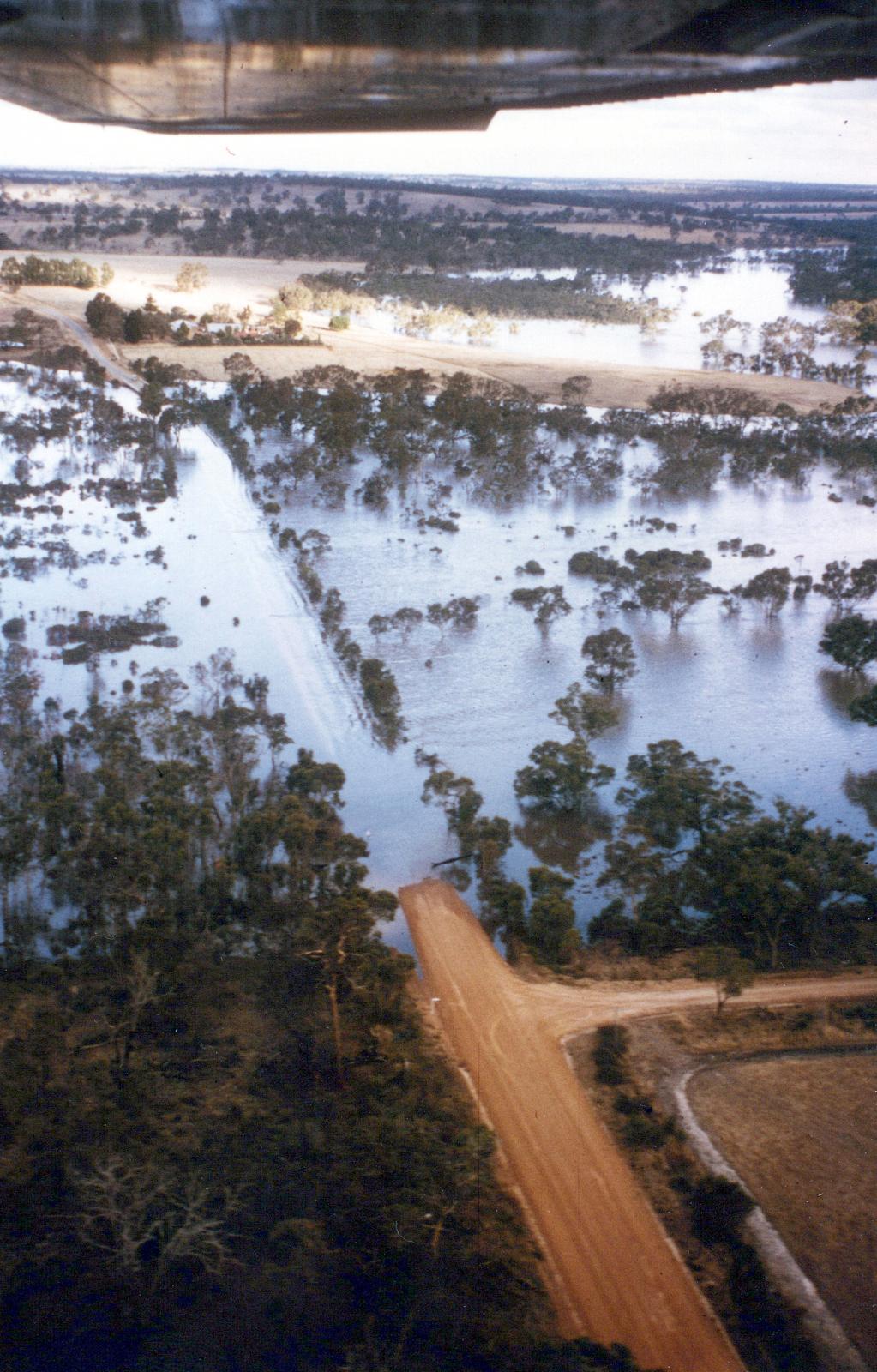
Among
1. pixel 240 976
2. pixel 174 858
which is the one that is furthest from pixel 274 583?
pixel 240 976

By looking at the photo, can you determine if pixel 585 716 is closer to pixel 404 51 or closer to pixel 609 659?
pixel 609 659

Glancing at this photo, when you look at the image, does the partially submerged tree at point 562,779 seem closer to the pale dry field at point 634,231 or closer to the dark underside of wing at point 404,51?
the dark underside of wing at point 404,51

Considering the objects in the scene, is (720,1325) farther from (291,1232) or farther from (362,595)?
(362,595)

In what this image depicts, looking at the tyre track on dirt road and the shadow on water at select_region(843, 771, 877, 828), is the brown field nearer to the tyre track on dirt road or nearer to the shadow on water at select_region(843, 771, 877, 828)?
the tyre track on dirt road

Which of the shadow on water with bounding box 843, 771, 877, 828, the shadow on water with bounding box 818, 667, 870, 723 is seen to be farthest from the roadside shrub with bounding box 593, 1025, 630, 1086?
the shadow on water with bounding box 818, 667, 870, 723

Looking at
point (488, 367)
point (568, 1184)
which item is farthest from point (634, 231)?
point (568, 1184)

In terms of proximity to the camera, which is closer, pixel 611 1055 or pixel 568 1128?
pixel 568 1128
